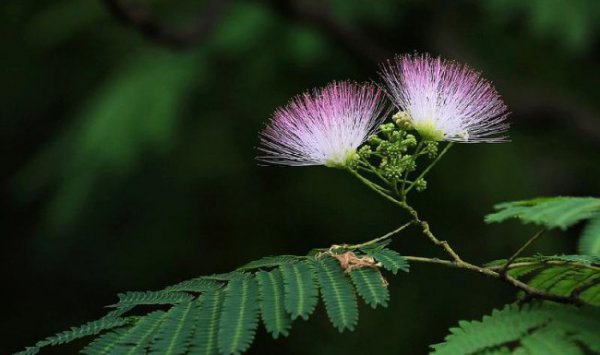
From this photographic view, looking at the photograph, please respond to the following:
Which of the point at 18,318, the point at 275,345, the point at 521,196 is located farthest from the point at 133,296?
A: the point at 18,318

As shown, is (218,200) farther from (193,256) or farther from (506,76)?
(506,76)

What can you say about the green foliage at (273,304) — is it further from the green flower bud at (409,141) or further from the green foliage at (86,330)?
the green flower bud at (409,141)

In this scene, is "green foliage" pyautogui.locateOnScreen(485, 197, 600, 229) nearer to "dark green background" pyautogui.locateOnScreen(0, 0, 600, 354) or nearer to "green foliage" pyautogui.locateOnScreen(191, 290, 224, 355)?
"green foliage" pyautogui.locateOnScreen(191, 290, 224, 355)

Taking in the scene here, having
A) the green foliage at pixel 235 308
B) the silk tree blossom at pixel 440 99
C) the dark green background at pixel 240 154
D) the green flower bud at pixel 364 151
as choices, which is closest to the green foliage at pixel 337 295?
the green foliage at pixel 235 308

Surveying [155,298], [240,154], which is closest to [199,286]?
[155,298]

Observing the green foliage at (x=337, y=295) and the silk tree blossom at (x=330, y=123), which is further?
the silk tree blossom at (x=330, y=123)

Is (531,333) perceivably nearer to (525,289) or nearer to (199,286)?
(525,289)

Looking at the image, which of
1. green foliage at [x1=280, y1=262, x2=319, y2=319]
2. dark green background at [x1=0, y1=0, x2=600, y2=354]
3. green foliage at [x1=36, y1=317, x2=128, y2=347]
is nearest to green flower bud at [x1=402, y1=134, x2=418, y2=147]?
green foliage at [x1=280, y1=262, x2=319, y2=319]
